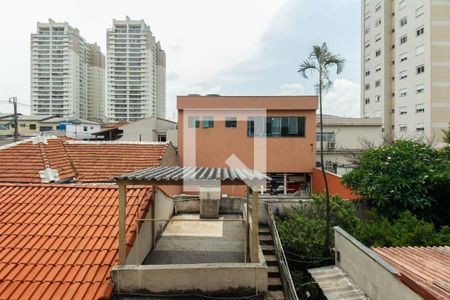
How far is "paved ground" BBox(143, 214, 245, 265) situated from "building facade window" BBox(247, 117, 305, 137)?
460 inches

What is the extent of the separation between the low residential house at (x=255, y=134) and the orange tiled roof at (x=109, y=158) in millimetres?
5789

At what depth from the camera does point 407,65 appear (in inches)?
1374

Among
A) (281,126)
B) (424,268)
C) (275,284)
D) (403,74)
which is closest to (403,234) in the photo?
(424,268)

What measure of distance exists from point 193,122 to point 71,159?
8.82 m

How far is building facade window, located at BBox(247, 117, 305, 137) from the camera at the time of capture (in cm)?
1889

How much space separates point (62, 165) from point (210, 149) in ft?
32.7

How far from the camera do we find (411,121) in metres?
33.9

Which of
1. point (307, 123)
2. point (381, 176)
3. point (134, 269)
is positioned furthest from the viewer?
point (307, 123)

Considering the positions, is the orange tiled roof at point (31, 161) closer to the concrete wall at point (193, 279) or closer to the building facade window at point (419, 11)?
the concrete wall at point (193, 279)

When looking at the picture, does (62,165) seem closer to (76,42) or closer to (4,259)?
(4,259)

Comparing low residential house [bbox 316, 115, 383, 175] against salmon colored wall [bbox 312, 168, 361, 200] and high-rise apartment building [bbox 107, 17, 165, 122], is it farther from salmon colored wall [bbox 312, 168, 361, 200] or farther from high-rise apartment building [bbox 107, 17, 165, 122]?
high-rise apartment building [bbox 107, 17, 165, 122]

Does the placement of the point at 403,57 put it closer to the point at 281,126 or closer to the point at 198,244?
the point at 281,126

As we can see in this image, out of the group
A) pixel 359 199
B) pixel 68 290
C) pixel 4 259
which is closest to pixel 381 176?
pixel 359 199

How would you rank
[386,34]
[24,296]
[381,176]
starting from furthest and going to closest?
[386,34]
[381,176]
[24,296]
